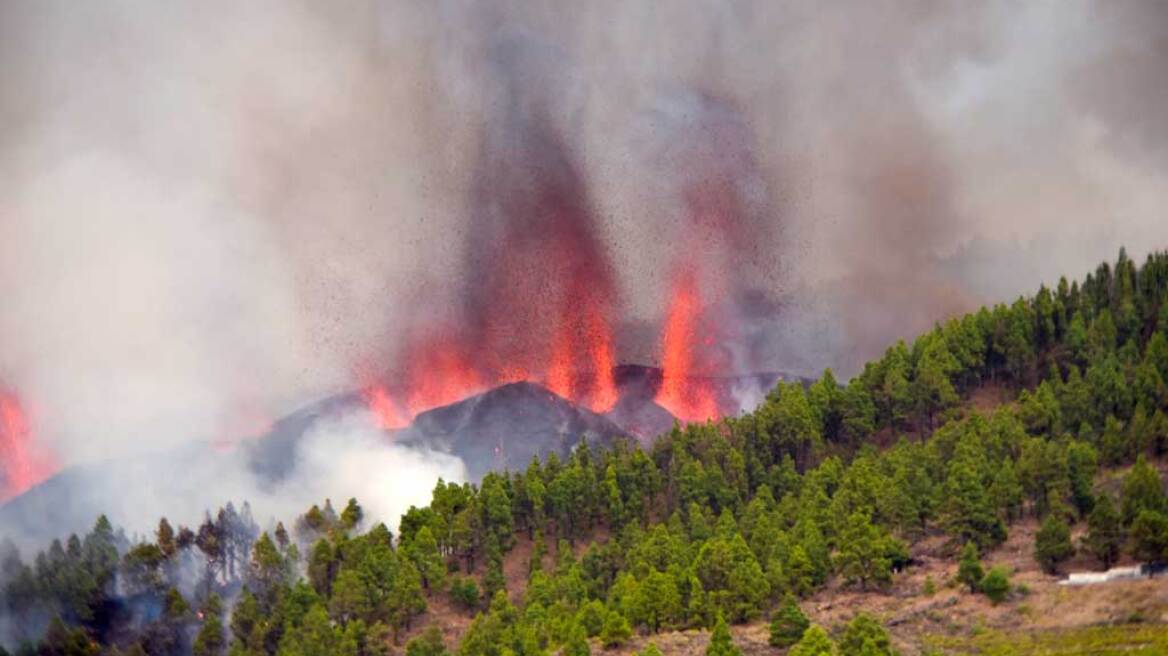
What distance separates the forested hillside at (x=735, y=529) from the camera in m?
141

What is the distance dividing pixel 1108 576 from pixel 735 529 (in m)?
31.5

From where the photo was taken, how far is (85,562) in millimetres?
173625

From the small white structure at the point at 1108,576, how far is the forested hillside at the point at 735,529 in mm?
1454

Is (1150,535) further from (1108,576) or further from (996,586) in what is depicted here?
(996,586)

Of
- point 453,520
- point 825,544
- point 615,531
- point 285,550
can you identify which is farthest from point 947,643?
point 285,550

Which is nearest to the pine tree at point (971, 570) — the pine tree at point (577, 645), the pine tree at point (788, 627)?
the pine tree at point (788, 627)

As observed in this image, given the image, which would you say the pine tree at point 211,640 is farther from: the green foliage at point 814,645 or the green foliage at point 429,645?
the green foliage at point 814,645

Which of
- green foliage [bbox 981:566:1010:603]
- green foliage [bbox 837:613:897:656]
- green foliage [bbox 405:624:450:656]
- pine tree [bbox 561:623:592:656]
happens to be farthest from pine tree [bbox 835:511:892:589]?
green foliage [bbox 405:624:450:656]

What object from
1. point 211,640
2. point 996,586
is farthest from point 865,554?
point 211,640

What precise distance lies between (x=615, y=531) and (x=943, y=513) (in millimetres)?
29203

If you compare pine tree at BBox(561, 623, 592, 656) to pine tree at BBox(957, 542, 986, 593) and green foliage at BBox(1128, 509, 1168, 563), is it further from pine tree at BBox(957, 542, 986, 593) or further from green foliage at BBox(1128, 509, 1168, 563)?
green foliage at BBox(1128, 509, 1168, 563)

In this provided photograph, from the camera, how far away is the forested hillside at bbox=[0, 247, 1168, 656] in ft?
462

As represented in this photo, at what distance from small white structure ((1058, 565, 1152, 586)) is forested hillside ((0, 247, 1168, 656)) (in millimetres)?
1454

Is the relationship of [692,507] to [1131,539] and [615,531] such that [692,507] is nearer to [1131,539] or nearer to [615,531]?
[615,531]
